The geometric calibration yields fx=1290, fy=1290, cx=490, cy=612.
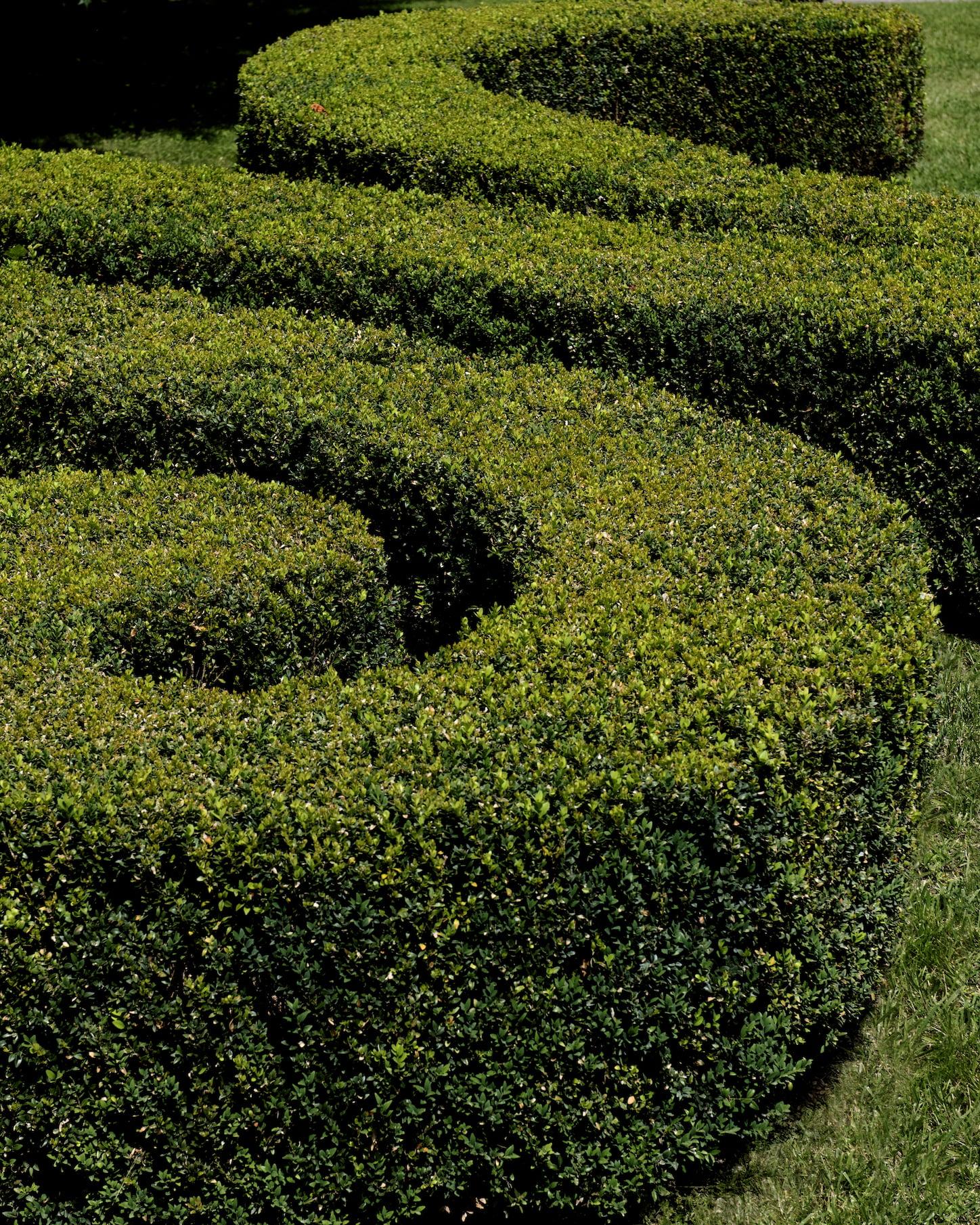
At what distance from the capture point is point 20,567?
18.8 feet

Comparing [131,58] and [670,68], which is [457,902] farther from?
[131,58]

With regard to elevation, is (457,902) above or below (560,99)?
below

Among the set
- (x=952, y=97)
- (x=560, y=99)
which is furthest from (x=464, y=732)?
(x=952, y=97)

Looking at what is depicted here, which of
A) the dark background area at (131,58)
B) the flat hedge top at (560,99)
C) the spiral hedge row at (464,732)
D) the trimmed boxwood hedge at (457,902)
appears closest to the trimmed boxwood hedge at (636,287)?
the spiral hedge row at (464,732)

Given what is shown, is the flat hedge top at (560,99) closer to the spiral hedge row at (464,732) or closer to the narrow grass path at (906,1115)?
the spiral hedge row at (464,732)

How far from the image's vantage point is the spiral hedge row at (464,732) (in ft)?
13.8

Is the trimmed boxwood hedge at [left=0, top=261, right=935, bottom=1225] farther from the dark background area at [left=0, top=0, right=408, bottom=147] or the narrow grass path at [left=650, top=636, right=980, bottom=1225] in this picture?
the dark background area at [left=0, top=0, right=408, bottom=147]

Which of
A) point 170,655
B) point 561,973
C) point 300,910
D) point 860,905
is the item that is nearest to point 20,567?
point 170,655

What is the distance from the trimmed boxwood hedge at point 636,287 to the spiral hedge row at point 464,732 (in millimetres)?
34

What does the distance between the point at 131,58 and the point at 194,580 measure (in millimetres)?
15043

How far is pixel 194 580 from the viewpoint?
5.74m

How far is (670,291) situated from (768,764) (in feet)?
12.6

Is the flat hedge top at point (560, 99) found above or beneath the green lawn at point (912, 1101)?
above

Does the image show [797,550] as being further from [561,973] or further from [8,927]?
[8,927]
